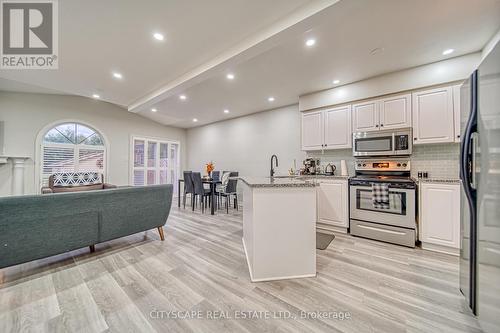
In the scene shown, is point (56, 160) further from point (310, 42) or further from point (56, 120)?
point (310, 42)

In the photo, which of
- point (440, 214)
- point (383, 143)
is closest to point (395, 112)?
point (383, 143)

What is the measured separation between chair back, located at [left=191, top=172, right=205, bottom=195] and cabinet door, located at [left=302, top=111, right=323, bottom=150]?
8.34ft

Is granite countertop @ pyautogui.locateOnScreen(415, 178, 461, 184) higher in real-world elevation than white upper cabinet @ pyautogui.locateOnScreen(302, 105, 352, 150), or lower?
lower

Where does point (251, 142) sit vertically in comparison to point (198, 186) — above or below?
above

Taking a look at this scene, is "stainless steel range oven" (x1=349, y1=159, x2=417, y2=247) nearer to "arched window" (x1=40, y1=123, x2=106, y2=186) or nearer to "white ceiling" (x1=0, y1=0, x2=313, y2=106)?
"white ceiling" (x1=0, y1=0, x2=313, y2=106)

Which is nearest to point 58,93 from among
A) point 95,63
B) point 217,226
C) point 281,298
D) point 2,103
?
point 2,103

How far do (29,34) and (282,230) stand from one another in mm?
3769

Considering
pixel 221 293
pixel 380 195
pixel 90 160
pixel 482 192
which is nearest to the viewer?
pixel 482 192

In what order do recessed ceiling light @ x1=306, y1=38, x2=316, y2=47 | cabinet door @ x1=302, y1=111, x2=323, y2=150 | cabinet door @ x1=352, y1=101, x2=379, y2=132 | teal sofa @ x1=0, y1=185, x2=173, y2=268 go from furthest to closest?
cabinet door @ x1=302, y1=111, x2=323, y2=150 → cabinet door @ x1=352, y1=101, x2=379, y2=132 → recessed ceiling light @ x1=306, y1=38, x2=316, y2=47 → teal sofa @ x1=0, y1=185, x2=173, y2=268

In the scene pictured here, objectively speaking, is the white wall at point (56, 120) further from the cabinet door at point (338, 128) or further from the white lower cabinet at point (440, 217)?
the white lower cabinet at point (440, 217)

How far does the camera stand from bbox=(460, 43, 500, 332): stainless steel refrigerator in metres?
1.09

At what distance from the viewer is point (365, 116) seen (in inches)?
124

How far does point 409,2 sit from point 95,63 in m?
3.98

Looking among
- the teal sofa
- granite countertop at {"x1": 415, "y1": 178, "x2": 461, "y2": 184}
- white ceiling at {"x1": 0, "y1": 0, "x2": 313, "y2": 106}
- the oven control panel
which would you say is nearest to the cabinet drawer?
granite countertop at {"x1": 415, "y1": 178, "x2": 461, "y2": 184}
